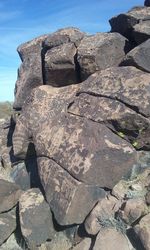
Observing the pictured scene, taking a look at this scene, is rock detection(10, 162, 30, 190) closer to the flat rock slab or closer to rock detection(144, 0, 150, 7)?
the flat rock slab

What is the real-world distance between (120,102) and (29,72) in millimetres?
3445

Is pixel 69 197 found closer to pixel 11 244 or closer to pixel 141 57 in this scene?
pixel 11 244

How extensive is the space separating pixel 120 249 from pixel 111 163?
67.8 inches

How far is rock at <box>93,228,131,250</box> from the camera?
634 centimetres

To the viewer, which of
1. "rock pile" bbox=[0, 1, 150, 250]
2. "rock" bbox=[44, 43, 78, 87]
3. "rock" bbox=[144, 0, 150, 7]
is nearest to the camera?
"rock pile" bbox=[0, 1, 150, 250]

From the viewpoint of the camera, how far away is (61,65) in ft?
31.4

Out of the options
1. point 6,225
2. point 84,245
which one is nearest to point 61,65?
point 6,225

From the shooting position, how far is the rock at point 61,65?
9.46m

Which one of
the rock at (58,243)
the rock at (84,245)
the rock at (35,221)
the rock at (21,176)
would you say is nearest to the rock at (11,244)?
the rock at (35,221)

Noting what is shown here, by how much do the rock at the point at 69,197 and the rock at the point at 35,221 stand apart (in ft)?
0.61

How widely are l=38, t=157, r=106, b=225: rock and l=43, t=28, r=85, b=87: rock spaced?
2928 mm

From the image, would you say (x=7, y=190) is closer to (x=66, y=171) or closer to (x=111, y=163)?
(x=66, y=171)

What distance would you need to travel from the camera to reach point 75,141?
311 inches

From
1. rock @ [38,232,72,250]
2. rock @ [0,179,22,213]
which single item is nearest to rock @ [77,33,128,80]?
rock @ [0,179,22,213]
